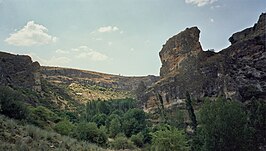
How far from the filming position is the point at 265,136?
3117 cm

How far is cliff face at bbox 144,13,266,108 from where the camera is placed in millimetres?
53312

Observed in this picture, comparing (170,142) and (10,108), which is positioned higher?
(10,108)

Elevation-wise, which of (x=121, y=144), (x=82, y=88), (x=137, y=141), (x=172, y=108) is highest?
(x=82, y=88)

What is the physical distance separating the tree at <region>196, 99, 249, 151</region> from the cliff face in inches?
778

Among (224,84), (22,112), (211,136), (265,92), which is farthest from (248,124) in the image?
(224,84)

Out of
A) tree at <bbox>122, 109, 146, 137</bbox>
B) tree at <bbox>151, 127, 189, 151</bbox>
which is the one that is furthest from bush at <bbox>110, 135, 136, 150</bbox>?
tree at <bbox>122, 109, 146, 137</bbox>

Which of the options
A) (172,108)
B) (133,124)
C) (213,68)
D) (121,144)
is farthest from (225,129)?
(172,108)

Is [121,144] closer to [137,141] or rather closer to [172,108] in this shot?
[137,141]

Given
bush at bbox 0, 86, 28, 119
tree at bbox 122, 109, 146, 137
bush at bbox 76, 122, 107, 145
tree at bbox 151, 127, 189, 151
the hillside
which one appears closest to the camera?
bush at bbox 0, 86, 28, 119

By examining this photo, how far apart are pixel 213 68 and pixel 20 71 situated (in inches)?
2359

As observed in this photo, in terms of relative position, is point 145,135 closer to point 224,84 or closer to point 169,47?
point 224,84

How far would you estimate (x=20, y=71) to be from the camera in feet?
287

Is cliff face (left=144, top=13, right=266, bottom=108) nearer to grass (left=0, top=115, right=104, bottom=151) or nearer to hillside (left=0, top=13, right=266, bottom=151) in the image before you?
hillside (left=0, top=13, right=266, bottom=151)

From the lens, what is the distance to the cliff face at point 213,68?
53312mm
